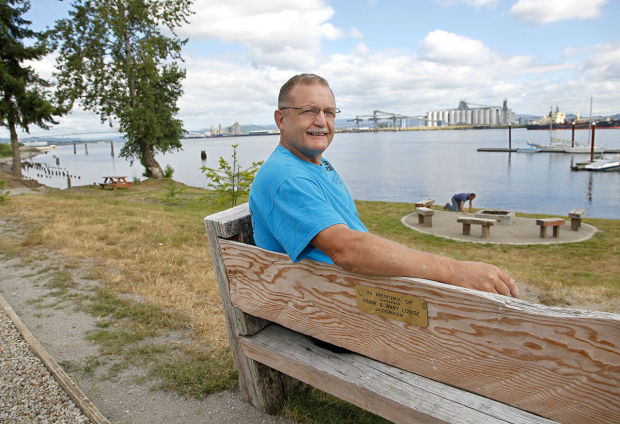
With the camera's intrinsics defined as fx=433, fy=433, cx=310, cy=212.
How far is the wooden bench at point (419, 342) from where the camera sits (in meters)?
1.22

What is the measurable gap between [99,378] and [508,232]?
12.6 meters

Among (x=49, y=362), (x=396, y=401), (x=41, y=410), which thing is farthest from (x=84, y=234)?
(x=396, y=401)

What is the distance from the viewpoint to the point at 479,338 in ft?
4.52

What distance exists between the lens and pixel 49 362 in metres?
3.05

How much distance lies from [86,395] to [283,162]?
215cm

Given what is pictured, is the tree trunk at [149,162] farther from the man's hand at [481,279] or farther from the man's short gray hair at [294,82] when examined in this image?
the man's hand at [481,279]

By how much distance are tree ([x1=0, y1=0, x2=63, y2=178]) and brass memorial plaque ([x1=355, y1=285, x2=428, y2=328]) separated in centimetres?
2985

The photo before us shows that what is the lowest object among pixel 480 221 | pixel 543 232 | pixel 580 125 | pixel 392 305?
pixel 543 232

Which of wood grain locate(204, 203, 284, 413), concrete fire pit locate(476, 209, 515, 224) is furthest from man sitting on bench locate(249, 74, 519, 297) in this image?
concrete fire pit locate(476, 209, 515, 224)

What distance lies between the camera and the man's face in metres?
2.23

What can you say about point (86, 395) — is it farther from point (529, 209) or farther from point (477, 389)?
point (529, 209)

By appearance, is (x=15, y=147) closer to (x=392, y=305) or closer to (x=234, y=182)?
(x=234, y=182)

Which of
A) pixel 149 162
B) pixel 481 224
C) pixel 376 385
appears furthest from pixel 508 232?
pixel 149 162

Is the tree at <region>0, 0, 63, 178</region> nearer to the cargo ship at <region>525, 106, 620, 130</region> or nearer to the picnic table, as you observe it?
the picnic table
